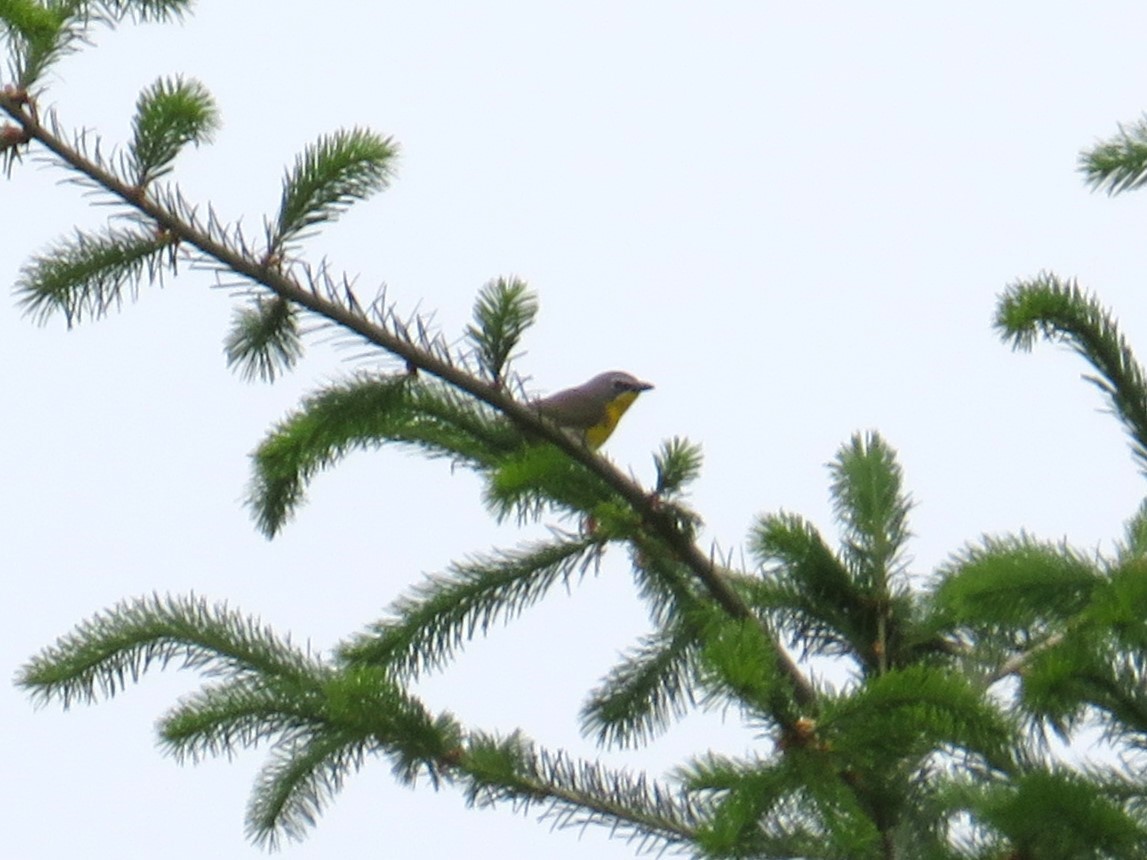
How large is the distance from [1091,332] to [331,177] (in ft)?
4.39

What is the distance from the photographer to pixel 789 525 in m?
3.12

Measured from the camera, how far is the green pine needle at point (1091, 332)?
2.70 metres

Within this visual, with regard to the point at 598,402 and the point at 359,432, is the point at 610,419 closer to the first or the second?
the point at 598,402

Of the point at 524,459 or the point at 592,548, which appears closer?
the point at 524,459

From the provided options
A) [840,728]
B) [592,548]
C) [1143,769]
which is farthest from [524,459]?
[1143,769]

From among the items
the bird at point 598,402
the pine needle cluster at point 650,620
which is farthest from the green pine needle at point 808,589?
the bird at point 598,402

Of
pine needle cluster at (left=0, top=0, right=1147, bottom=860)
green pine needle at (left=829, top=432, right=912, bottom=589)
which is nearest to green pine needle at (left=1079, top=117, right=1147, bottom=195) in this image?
pine needle cluster at (left=0, top=0, right=1147, bottom=860)

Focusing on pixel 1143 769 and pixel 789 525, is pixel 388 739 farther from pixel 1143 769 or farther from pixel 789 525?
pixel 1143 769

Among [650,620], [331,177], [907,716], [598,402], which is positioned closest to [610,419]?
[598,402]

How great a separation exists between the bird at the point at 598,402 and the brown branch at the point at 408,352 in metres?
2.15

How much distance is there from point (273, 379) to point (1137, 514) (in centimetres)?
173

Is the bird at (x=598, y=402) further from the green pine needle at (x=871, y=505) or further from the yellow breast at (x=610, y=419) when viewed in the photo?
the green pine needle at (x=871, y=505)

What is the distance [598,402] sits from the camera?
598 centimetres

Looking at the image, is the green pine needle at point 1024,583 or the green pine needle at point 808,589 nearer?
the green pine needle at point 1024,583
